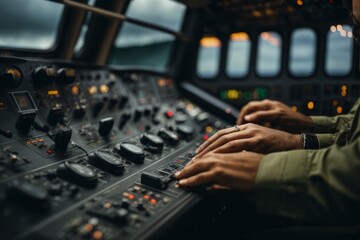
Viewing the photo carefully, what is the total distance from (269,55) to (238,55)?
1.02 ft

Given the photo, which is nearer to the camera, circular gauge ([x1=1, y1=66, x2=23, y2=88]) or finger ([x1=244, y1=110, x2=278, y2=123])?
circular gauge ([x1=1, y1=66, x2=23, y2=88])

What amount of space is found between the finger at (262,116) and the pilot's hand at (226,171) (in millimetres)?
960

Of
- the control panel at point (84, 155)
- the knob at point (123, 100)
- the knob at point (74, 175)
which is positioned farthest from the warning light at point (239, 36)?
the knob at point (74, 175)

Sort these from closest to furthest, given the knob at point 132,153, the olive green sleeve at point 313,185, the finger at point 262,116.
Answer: the olive green sleeve at point 313,185 < the knob at point 132,153 < the finger at point 262,116

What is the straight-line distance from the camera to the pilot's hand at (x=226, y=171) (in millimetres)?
987

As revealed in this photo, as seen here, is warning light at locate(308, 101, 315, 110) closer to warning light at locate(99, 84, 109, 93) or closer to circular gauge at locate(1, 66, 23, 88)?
warning light at locate(99, 84, 109, 93)

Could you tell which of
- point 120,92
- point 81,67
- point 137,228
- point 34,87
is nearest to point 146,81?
point 120,92

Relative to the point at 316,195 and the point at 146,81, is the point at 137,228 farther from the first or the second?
the point at 146,81

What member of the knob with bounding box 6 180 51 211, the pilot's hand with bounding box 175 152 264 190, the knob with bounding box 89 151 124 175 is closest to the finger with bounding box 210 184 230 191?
the pilot's hand with bounding box 175 152 264 190

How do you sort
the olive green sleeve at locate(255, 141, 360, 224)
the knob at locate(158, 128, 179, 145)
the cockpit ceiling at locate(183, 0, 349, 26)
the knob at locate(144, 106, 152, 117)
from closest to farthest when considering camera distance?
the olive green sleeve at locate(255, 141, 360, 224) → the knob at locate(158, 128, 179, 145) → the knob at locate(144, 106, 152, 117) → the cockpit ceiling at locate(183, 0, 349, 26)

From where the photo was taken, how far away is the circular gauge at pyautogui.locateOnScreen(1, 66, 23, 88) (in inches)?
54.8

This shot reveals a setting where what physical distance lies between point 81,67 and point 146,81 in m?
0.69

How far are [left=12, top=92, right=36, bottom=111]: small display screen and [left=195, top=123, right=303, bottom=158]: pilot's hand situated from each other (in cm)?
78

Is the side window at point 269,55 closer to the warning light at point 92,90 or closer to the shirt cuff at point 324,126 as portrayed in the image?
the shirt cuff at point 324,126
